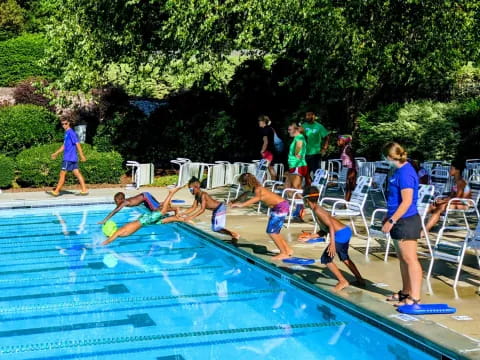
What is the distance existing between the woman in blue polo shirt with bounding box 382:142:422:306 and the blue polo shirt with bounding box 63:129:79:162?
990 centimetres

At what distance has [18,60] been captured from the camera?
1093 inches

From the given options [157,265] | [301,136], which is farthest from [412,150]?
[157,265]

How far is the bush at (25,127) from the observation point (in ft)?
65.2

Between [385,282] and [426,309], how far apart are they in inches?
51.9

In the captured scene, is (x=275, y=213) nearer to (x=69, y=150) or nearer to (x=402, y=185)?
(x=402, y=185)

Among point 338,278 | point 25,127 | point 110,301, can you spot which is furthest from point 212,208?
point 25,127

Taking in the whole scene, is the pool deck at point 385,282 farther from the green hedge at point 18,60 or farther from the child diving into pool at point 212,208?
the green hedge at point 18,60

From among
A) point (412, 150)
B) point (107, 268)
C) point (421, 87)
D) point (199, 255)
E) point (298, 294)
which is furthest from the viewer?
point (421, 87)

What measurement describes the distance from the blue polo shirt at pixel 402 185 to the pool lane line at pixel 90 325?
2603 millimetres

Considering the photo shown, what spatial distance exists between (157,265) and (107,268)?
0.68m

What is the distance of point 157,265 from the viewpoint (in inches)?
397

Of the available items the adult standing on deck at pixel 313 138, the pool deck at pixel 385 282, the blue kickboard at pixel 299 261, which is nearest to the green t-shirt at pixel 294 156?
the pool deck at pixel 385 282

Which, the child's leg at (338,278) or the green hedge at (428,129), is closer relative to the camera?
the child's leg at (338,278)

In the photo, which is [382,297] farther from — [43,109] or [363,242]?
[43,109]
